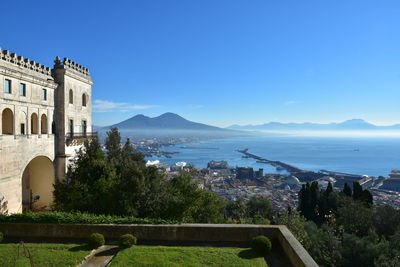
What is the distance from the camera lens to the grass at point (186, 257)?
9.89 m

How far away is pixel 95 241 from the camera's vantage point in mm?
11367

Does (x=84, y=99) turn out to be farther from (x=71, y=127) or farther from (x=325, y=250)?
(x=325, y=250)

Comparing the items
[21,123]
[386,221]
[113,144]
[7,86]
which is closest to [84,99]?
[113,144]

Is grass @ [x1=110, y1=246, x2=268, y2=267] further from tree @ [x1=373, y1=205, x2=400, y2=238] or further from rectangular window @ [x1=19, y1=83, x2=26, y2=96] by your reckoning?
tree @ [x1=373, y1=205, x2=400, y2=238]

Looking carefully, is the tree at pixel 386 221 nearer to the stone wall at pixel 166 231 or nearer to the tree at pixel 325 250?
the tree at pixel 325 250

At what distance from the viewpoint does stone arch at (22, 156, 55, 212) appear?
2638cm

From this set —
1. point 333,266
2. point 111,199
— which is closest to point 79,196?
point 111,199

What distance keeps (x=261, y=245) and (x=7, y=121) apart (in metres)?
20.6

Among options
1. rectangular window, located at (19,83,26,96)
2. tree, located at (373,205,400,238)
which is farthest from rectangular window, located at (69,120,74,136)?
tree, located at (373,205,400,238)

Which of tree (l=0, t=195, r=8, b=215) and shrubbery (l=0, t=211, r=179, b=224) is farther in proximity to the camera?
tree (l=0, t=195, r=8, b=215)

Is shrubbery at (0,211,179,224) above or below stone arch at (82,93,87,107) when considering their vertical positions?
below

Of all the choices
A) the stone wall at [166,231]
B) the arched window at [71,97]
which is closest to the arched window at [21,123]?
the arched window at [71,97]

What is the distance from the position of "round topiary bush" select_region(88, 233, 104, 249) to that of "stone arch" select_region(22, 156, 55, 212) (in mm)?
17310

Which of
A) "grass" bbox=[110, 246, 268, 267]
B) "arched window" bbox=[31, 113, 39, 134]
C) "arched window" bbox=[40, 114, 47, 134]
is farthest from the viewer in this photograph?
"arched window" bbox=[40, 114, 47, 134]
